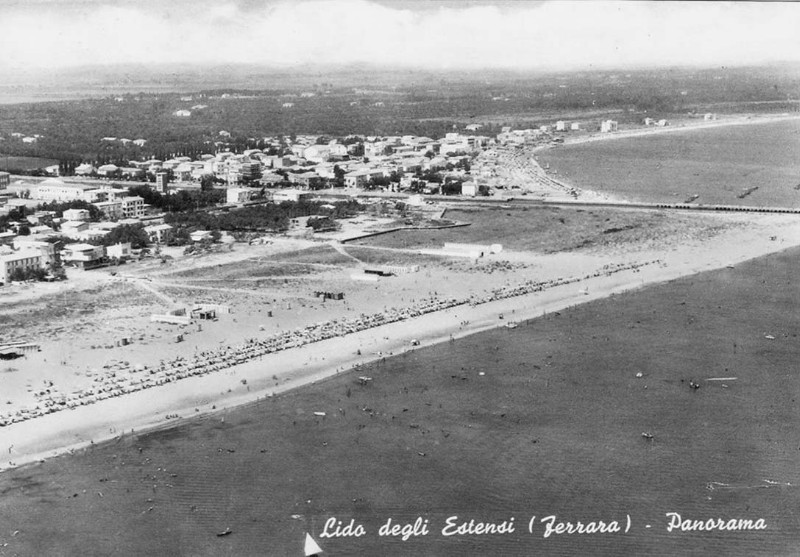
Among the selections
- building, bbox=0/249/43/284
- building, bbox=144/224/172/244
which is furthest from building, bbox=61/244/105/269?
building, bbox=144/224/172/244

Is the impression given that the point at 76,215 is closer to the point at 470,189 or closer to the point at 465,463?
the point at 470,189

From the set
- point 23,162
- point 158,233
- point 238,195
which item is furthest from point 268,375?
point 23,162

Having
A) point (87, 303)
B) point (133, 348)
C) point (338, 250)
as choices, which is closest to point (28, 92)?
point (338, 250)

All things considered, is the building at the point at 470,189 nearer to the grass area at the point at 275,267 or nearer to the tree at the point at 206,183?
the tree at the point at 206,183

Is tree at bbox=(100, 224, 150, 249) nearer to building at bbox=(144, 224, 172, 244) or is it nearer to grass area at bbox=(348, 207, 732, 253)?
building at bbox=(144, 224, 172, 244)

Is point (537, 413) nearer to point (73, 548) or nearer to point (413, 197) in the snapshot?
point (73, 548)
